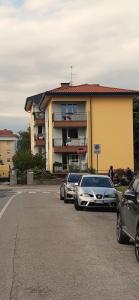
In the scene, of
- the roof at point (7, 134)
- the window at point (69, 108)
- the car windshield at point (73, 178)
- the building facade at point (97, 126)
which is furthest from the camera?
the roof at point (7, 134)

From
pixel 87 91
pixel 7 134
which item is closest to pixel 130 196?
pixel 87 91

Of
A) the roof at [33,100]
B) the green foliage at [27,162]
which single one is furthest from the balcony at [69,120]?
the roof at [33,100]

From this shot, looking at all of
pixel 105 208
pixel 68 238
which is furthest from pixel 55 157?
pixel 68 238

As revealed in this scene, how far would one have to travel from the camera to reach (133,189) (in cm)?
1162

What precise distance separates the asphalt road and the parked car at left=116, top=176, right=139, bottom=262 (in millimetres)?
267

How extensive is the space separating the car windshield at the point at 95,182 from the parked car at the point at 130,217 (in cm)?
1011

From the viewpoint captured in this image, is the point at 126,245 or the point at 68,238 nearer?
the point at 126,245

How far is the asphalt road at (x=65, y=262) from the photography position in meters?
7.82

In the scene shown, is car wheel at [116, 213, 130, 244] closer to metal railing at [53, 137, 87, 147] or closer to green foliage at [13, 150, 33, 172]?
metal railing at [53, 137, 87, 147]

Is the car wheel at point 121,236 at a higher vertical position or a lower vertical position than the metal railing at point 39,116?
lower

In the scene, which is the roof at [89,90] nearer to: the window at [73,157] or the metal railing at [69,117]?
the metal railing at [69,117]

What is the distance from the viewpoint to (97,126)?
65.1 metres

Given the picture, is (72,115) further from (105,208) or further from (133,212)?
(133,212)

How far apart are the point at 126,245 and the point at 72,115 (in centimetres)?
5185
